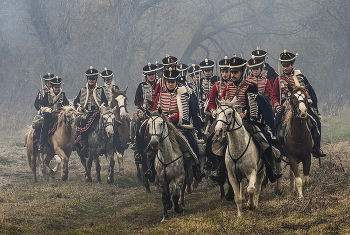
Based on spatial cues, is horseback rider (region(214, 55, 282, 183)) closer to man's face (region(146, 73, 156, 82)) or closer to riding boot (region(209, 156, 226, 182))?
riding boot (region(209, 156, 226, 182))

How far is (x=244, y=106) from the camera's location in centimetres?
1107

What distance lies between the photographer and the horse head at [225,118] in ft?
30.5

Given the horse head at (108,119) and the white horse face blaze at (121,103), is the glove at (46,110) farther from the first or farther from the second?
the horse head at (108,119)

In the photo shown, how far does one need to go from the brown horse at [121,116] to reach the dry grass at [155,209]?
4.44ft

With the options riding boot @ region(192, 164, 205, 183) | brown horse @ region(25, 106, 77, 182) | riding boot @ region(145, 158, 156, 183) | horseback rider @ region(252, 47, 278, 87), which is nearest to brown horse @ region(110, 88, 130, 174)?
brown horse @ region(25, 106, 77, 182)

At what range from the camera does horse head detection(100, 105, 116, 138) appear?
17812 millimetres

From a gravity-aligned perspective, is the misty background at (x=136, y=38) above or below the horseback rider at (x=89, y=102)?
above

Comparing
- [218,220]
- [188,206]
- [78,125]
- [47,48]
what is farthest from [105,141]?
[47,48]

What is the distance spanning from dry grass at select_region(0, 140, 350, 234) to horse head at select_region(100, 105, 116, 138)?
66.2 inches

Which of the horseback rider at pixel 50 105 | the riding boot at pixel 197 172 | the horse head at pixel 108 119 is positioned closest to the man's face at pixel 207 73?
the horse head at pixel 108 119

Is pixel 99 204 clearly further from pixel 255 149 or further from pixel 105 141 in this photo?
pixel 255 149

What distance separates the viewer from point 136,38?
45250 mm

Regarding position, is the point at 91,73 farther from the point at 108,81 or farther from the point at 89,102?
the point at 108,81

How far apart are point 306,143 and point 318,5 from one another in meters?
34.2
